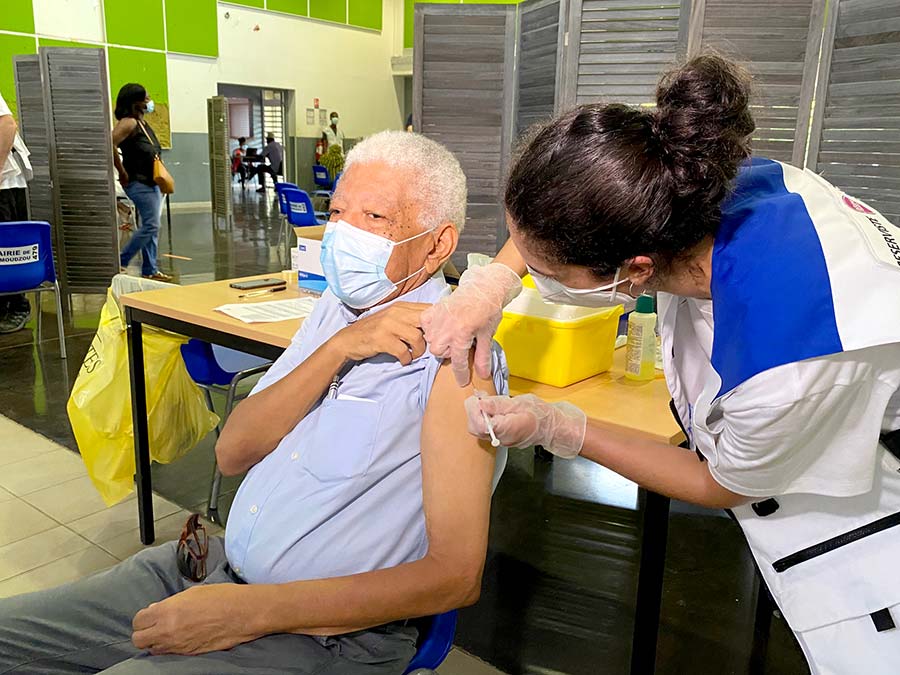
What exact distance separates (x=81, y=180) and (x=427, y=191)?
4.75m

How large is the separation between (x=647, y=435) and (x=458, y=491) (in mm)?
401

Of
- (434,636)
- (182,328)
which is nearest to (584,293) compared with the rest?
(434,636)

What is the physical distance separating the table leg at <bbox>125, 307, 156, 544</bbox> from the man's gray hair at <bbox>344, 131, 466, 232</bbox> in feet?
3.96

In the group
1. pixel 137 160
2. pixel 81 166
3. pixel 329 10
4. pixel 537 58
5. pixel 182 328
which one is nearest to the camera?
pixel 182 328

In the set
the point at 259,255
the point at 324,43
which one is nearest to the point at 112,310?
the point at 259,255

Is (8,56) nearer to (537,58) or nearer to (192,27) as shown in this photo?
(192,27)

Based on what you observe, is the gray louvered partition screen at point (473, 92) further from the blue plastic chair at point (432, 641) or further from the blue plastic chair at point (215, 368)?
the blue plastic chair at point (432, 641)

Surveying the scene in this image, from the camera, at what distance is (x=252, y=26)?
11.4m

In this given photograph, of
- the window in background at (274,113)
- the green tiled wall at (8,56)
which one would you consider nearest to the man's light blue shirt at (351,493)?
the green tiled wall at (8,56)

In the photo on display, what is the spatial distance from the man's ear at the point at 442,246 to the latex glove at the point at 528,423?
34 cm

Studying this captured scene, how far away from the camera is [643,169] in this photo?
0.81 metres

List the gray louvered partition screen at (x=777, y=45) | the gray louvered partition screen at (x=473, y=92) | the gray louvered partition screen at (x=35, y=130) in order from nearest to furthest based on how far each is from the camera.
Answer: the gray louvered partition screen at (x=777, y=45)
the gray louvered partition screen at (x=473, y=92)
the gray louvered partition screen at (x=35, y=130)

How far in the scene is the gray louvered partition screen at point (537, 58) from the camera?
3.05 meters

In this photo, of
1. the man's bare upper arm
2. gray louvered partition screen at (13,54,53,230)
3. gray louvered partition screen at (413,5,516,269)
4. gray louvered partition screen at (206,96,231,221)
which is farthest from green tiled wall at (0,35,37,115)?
the man's bare upper arm
